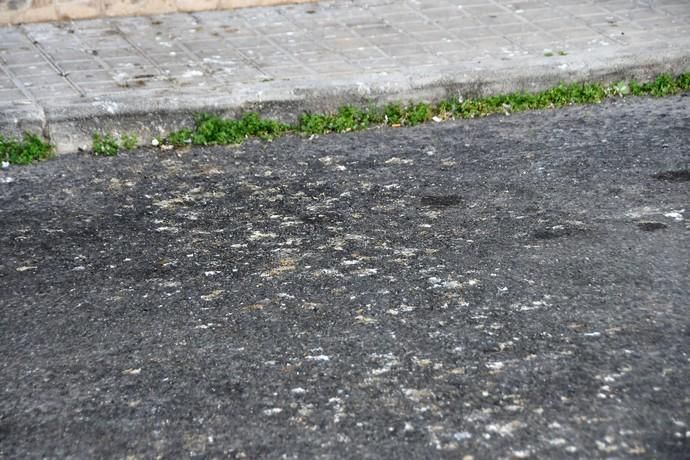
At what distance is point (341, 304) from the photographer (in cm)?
400

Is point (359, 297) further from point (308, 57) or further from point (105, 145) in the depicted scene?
point (308, 57)

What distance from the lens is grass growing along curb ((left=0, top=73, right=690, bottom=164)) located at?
5.58 metres

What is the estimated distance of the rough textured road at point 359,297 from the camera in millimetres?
3254

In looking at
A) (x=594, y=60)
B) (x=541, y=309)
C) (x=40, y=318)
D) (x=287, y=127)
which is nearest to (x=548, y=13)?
(x=594, y=60)

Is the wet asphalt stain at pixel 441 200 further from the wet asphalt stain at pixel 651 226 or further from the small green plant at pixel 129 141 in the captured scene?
the small green plant at pixel 129 141

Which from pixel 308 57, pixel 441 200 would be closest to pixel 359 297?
pixel 441 200

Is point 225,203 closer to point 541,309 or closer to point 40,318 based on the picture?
point 40,318

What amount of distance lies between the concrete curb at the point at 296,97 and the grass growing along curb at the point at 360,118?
0.16 ft

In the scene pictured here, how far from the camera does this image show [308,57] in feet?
21.4

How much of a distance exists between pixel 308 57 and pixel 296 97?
0.68 metres

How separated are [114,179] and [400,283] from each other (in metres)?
1.82

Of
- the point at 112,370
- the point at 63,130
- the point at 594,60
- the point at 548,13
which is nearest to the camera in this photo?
the point at 112,370

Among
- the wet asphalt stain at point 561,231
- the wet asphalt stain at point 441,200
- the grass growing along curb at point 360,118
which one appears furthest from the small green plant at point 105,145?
the wet asphalt stain at point 561,231

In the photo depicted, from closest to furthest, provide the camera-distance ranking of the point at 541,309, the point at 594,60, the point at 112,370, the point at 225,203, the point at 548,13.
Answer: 1. the point at 112,370
2. the point at 541,309
3. the point at 225,203
4. the point at 594,60
5. the point at 548,13
